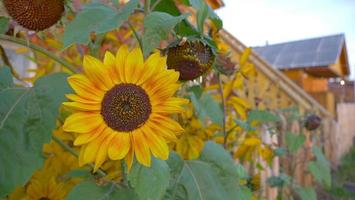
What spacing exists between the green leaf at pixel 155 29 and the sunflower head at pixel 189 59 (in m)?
0.05

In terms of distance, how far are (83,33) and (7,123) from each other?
0.61 ft

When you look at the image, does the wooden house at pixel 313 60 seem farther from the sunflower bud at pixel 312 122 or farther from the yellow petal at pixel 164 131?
the yellow petal at pixel 164 131

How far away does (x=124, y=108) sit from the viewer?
537 mm

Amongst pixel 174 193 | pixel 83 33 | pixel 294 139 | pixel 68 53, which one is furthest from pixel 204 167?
pixel 68 53

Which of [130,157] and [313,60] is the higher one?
[313,60]

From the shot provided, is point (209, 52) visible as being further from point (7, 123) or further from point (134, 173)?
point (7, 123)

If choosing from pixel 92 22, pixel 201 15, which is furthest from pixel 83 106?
pixel 201 15

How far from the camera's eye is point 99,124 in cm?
53

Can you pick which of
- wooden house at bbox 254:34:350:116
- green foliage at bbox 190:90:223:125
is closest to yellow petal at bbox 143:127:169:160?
green foliage at bbox 190:90:223:125

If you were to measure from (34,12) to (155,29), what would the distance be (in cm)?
16

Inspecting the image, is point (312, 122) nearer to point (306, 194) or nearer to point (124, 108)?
point (306, 194)

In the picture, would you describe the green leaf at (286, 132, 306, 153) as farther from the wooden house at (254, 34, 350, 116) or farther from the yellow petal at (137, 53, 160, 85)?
the wooden house at (254, 34, 350, 116)

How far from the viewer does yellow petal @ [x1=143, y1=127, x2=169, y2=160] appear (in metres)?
0.52

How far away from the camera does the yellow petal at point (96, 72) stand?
528 mm
